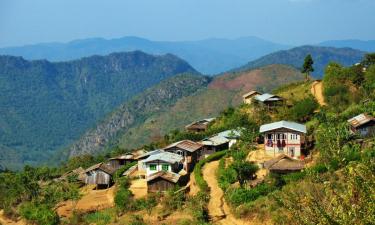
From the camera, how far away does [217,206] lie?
43750 millimetres

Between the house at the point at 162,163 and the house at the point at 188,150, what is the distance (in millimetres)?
2417

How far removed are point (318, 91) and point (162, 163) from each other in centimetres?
3623

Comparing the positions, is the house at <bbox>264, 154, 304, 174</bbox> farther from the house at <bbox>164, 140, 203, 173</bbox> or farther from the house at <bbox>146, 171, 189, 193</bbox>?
the house at <bbox>164, 140, 203, 173</bbox>

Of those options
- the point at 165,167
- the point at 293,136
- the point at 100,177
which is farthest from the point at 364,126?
the point at 100,177

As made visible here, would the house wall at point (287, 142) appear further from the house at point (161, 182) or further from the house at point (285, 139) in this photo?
the house at point (161, 182)

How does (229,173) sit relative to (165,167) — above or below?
above

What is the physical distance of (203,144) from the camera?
64.0 metres

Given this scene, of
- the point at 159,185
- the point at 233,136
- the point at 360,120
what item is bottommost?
the point at 159,185

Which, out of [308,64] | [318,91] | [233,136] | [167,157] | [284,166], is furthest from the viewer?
[308,64]

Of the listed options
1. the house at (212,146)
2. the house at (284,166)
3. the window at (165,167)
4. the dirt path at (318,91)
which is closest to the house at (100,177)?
→ the window at (165,167)

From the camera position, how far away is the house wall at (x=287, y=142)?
5341 centimetres

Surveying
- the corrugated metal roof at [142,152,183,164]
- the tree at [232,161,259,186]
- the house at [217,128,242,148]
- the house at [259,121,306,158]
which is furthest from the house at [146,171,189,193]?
the house at [217,128,242,148]

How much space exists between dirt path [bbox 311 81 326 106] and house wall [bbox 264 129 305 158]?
22.7m

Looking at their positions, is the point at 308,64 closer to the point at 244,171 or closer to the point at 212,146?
the point at 212,146
